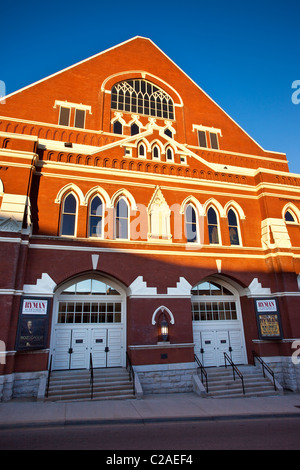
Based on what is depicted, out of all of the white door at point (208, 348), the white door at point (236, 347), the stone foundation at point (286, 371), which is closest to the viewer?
the stone foundation at point (286, 371)

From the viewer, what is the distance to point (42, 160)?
574 inches

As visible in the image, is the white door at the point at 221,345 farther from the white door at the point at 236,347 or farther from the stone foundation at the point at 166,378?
the stone foundation at the point at 166,378

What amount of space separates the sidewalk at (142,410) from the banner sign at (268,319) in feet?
10.6

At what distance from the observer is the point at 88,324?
1402 centimetres

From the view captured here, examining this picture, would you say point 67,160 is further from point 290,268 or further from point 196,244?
point 290,268

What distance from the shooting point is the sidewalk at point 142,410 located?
28.5 ft

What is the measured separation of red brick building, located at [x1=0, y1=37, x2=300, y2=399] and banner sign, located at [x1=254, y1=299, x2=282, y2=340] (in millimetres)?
50

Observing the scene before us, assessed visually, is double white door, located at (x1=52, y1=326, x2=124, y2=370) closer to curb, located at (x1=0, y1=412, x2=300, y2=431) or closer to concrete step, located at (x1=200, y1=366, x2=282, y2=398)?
concrete step, located at (x1=200, y1=366, x2=282, y2=398)

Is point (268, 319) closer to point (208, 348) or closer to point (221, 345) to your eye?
point (221, 345)

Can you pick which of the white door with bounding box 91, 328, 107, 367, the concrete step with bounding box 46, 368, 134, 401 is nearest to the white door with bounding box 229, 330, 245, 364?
the concrete step with bounding box 46, 368, 134, 401

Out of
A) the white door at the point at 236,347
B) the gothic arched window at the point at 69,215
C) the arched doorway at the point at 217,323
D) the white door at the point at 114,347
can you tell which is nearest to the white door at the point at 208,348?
the arched doorway at the point at 217,323

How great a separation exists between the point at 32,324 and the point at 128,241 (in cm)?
543

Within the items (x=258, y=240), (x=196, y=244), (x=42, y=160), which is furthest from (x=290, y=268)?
(x=42, y=160)

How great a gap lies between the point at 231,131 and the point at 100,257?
13.3 m
